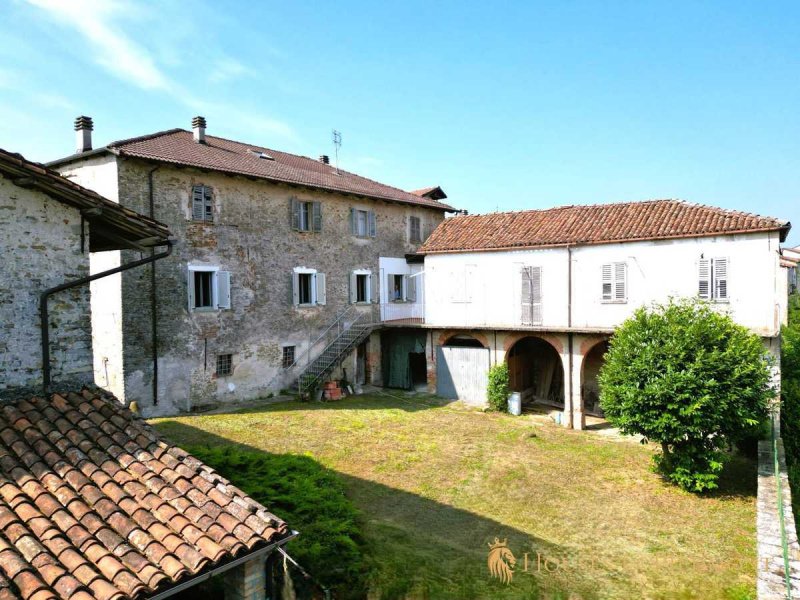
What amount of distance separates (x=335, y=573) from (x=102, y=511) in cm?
423

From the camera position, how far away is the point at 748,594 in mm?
7945

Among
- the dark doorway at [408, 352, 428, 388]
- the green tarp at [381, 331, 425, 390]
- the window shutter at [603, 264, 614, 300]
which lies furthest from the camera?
the dark doorway at [408, 352, 428, 388]

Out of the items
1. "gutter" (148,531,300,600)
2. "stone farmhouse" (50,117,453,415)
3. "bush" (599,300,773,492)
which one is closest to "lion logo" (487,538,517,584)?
"bush" (599,300,773,492)

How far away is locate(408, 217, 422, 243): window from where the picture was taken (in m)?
26.4

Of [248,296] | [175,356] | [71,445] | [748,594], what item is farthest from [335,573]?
[248,296]

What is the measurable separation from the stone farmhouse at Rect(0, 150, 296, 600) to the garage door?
15.2 meters

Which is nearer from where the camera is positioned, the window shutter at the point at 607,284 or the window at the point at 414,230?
the window shutter at the point at 607,284

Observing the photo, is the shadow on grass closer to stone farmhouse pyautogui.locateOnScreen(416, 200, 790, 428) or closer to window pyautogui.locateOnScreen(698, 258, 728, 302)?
stone farmhouse pyautogui.locateOnScreen(416, 200, 790, 428)

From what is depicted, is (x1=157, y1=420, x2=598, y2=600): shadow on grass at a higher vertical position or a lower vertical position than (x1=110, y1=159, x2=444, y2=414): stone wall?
lower

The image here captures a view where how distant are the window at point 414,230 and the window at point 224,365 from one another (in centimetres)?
1122

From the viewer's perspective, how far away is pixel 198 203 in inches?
716

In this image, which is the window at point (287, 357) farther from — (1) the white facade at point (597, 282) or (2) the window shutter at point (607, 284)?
(2) the window shutter at point (607, 284)

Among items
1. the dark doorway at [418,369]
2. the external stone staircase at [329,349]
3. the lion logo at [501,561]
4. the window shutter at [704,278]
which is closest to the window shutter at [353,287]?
the external stone staircase at [329,349]

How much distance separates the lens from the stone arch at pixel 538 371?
21969 millimetres
